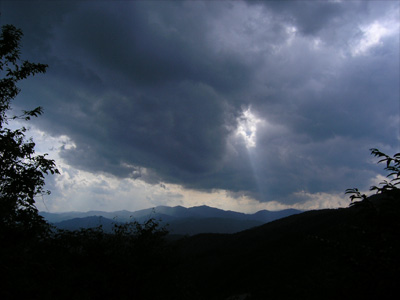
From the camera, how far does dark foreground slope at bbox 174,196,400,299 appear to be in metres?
4.45

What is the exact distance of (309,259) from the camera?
70188 millimetres

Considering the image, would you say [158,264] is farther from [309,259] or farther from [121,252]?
[309,259]

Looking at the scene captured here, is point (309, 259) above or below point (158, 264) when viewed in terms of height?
below

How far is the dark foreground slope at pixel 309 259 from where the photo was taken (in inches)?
175

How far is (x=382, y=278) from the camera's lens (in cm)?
411

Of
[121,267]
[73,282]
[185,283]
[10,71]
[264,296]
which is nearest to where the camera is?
[10,71]

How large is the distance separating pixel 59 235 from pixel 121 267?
5689mm

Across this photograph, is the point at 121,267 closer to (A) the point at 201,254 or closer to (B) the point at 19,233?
(B) the point at 19,233

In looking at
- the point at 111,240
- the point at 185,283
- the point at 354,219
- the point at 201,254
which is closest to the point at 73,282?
the point at 111,240

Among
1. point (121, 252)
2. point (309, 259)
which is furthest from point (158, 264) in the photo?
point (309, 259)

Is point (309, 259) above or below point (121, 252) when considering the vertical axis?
below

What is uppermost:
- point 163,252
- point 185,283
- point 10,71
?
point 10,71

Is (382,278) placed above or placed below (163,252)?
above

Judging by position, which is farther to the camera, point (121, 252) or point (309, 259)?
point (309, 259)
